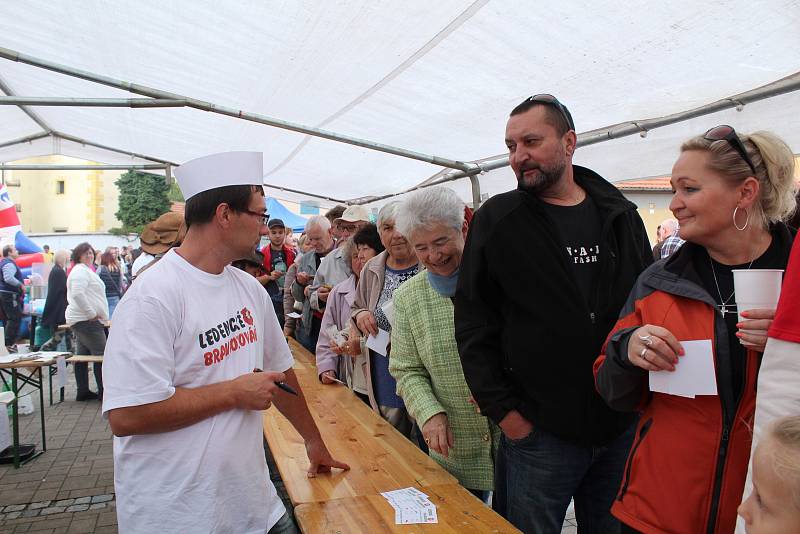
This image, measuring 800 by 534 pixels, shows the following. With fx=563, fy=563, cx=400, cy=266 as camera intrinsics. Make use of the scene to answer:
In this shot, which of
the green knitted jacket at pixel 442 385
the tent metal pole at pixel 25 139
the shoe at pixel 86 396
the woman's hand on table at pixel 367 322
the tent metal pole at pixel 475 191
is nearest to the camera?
the green knitted jacket at pixel 442 385

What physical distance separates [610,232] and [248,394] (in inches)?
50.4

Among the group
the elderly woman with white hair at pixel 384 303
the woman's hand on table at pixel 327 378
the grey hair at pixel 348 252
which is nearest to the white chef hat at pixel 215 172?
the elderly woman with white hair at pixel 384 303

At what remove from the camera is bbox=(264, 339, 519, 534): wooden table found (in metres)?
1.76

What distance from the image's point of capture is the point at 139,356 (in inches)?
55.1

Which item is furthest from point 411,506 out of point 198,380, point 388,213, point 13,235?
point 13,235

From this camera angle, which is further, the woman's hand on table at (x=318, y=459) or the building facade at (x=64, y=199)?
the building facade at (x=64, y=199)

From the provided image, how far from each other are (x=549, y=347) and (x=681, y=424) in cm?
45

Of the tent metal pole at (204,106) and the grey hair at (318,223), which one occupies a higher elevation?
the tent metal pole at (204,106)

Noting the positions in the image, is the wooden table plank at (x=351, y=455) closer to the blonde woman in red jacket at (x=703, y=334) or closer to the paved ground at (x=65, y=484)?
the blonde woman in red jacket at (x=703, y=334)

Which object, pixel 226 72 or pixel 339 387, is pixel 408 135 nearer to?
pixel 226 72

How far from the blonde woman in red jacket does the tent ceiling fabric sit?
1.52 meters

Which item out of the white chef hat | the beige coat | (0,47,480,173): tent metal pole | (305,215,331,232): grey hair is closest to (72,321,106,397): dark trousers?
(0,47,480,173): tent metal pole

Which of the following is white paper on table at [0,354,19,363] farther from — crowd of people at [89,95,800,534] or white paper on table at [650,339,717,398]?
white paper on table at [650,339,717,398]

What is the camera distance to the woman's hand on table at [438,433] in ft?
6.76
